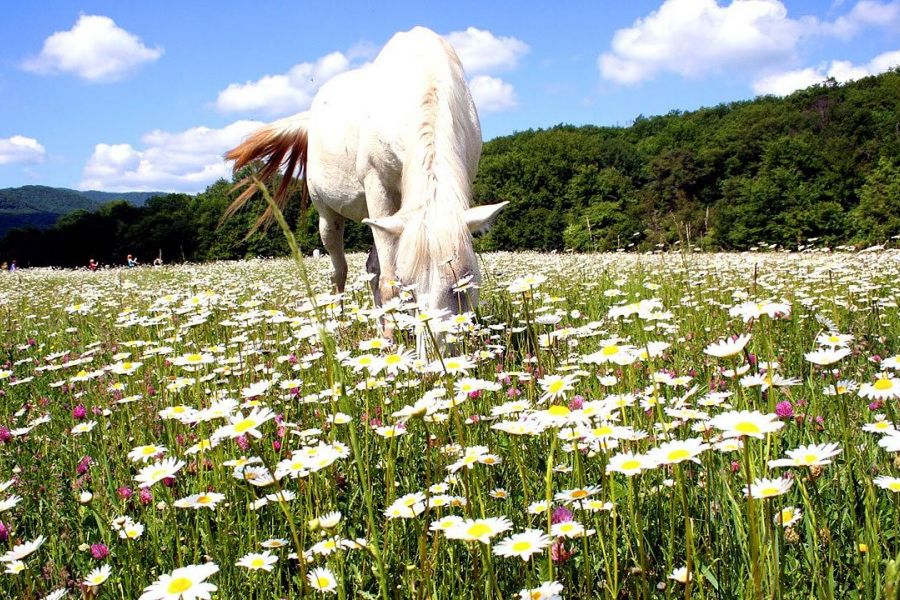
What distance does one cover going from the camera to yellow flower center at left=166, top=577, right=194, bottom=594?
46.1 inches

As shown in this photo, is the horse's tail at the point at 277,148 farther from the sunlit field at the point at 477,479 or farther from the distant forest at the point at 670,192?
the distant forest at the point at 670,192

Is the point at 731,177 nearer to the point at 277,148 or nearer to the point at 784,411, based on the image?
the point at 277,148

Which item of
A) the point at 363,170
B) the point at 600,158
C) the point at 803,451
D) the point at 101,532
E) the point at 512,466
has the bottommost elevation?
the point at 101,532

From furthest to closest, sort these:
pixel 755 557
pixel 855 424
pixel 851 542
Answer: pixel 855 424 < pixel 851 542 < pixel 755 557

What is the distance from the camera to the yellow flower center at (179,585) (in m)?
1.17

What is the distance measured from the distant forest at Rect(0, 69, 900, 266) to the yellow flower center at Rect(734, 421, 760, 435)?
23626 mm

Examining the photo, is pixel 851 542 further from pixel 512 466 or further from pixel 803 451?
pixel 512 466

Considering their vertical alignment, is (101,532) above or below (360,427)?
below

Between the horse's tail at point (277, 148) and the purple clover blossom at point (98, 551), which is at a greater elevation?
the horse's tail at point (277, 148)

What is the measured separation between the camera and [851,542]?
1856 millimetres

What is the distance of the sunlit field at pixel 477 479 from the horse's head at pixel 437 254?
500 mm

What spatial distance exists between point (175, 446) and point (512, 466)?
5.22 ft

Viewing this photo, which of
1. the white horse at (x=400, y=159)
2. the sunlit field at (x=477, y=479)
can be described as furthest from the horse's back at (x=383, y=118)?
the sunlit field at (x=477, y=479)

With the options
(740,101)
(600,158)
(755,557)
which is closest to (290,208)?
(600,158)
